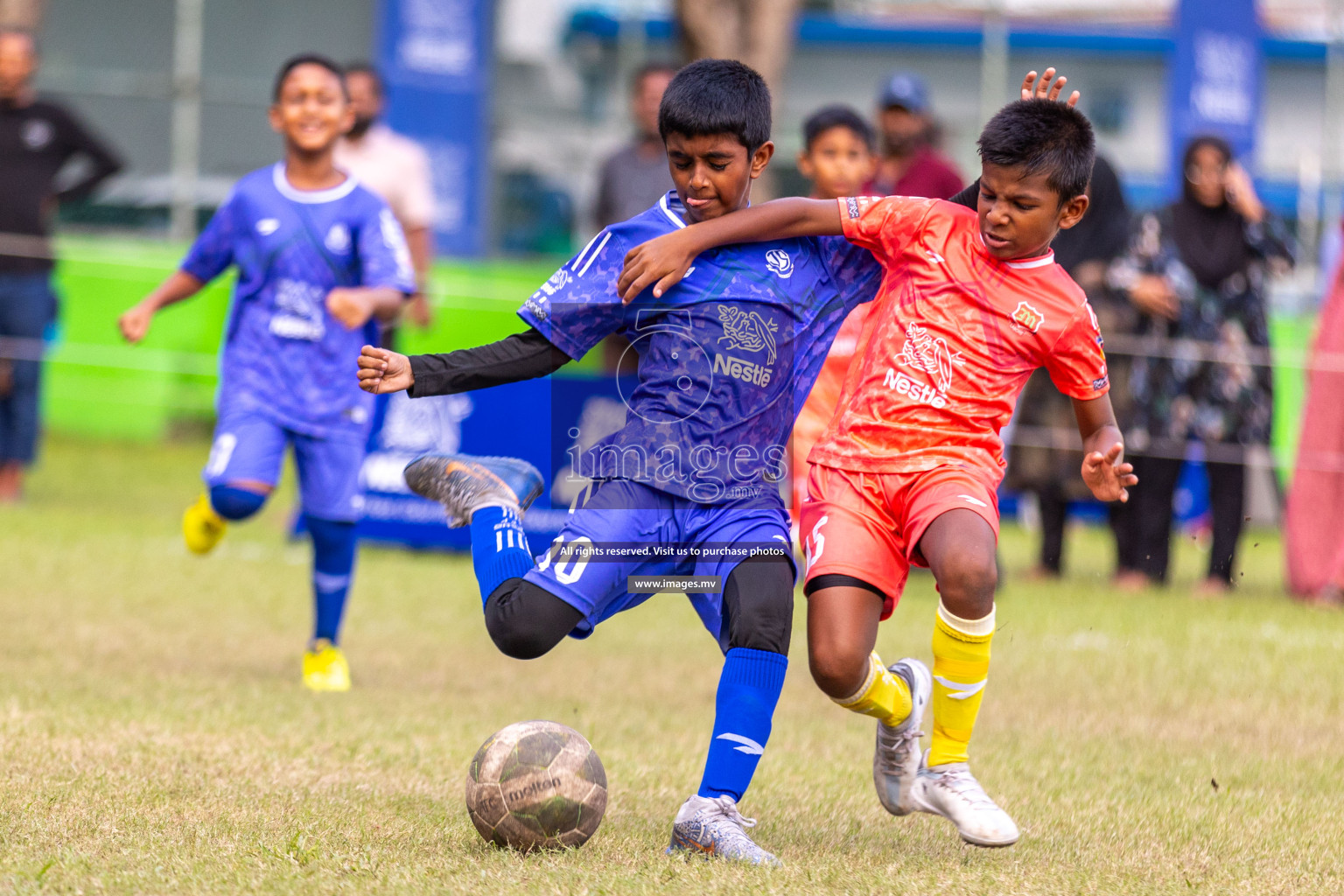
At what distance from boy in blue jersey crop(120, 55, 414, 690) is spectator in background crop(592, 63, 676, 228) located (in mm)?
3776

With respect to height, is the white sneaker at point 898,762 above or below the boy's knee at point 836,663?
below

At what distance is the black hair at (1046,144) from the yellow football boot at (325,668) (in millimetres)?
3233

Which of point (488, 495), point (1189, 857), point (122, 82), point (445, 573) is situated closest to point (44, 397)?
point (122, 82)

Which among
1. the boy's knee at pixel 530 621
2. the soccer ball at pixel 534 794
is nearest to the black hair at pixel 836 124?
the boy's knee at pixel 530 621

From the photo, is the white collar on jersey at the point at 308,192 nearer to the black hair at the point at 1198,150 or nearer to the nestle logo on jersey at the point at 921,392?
the nestle logo on jersey at the point at 921,392

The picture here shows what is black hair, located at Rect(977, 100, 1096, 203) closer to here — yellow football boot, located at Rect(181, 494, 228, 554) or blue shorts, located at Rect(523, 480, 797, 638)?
blue shorts, located at Rect(523, 480, 797, 638)

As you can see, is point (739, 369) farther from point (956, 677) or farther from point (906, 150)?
point (906, 150)

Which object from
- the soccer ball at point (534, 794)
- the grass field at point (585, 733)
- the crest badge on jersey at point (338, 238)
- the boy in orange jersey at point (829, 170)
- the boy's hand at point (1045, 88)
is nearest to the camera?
the grass field at point (585, 733)

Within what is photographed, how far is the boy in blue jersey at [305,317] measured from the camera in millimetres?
6145

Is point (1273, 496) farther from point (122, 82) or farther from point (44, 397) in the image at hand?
point (122, 82)

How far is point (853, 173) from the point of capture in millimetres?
6996

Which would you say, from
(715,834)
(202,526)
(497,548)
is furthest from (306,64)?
(715,834)

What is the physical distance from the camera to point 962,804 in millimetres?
4043

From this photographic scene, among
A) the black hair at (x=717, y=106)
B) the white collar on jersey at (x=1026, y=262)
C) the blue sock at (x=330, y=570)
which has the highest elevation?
the black hair at (x=717, y=106)
